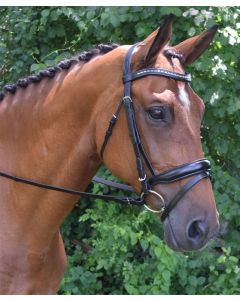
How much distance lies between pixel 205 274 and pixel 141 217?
89cm

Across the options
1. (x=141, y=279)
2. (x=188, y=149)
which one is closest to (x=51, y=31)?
(x=141, y=279)

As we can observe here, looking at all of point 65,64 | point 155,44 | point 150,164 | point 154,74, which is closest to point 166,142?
point 150,164

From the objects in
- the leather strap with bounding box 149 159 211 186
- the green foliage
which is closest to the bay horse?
the leather strap with bounding box 149 159 211 186

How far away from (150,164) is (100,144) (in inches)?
10.8

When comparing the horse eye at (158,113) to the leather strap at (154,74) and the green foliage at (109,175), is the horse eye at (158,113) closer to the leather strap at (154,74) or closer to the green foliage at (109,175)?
the leather strap at (154,74)

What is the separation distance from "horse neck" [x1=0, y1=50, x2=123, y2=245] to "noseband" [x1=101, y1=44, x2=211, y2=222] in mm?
Answer: 115

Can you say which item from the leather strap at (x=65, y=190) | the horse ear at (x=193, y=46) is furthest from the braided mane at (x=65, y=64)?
the leather strap at (x=65, y=190)

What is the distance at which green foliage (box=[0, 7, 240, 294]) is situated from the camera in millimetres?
4133

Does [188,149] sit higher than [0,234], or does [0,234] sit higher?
[188,149]

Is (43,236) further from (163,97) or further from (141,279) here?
(141,279)

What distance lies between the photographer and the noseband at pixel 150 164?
2.08 metres

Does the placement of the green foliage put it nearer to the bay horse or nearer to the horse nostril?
the bay horse

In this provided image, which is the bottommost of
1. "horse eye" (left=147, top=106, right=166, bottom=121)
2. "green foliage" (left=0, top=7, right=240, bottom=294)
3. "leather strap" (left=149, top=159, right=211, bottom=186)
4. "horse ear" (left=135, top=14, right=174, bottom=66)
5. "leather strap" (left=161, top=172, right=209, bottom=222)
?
"green foliage" (left=0, top=7, right=240, bottom=294)
